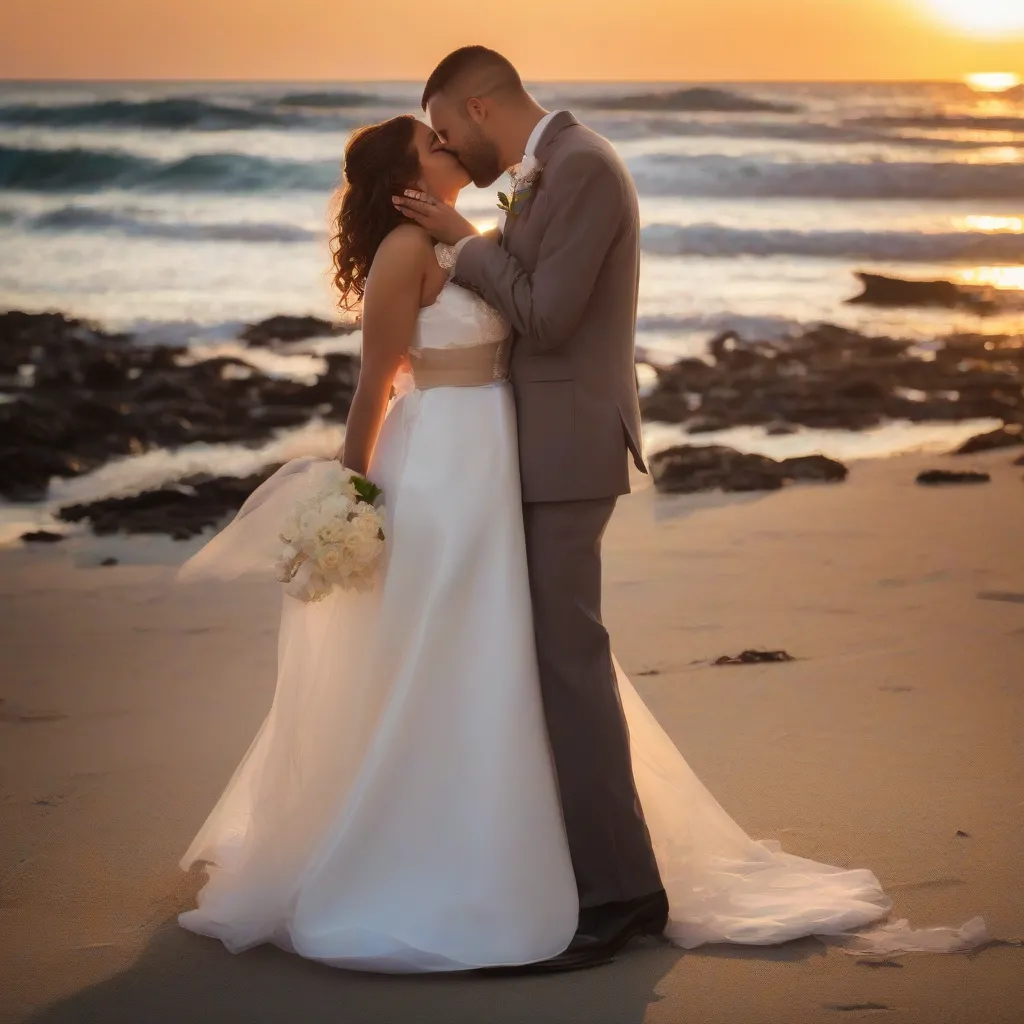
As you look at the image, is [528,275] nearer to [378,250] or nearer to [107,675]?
[378,250]

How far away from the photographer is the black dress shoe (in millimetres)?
2834

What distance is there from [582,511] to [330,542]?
1.72ft

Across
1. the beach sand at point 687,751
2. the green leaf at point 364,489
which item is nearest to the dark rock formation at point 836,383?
the beach sand at point 687,751

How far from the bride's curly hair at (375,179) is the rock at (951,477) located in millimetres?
5725

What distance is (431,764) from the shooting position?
114 inches

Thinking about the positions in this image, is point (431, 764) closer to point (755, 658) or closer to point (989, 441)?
A: point (755, 658)

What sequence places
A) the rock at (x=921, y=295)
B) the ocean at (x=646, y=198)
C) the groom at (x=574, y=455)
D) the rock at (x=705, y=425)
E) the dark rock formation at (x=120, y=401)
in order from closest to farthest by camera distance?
the groom at (x=574, y=455) < the dark rock formation at (x=120, y=401) < the rock at (x=705, y=425) < the ocean at (x=646, y=198) < the rock at (x=921, y=295)

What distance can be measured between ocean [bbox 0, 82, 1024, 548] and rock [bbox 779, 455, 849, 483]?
3.30 meters

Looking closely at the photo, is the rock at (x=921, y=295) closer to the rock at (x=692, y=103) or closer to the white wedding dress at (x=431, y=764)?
the rock at (x=692, y=103)

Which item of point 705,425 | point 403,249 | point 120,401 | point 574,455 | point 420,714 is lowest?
point 705,425

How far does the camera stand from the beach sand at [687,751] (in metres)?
Answer: 2.74

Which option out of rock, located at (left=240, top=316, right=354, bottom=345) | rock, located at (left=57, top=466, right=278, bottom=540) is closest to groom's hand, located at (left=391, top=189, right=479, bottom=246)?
rock, located at (left=57, top=466, right=278, bottom=540)

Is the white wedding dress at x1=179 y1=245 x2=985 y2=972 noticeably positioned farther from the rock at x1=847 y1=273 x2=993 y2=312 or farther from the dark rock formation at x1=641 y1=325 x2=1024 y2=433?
the rock at x1=847 y1=273 x2=993 y2=312

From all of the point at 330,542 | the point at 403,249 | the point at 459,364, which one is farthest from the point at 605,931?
the point at 403,249
